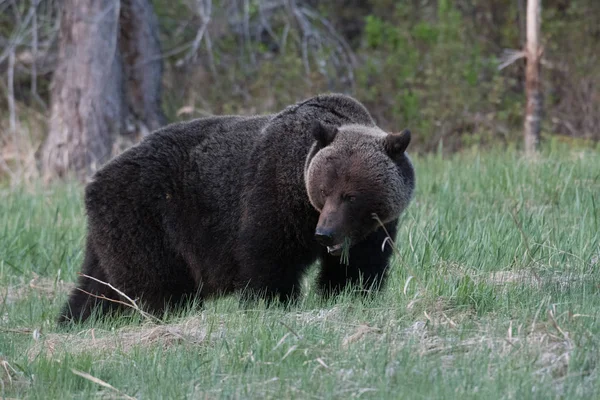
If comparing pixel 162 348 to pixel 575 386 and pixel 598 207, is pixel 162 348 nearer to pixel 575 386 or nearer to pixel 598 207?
pixel 575 386

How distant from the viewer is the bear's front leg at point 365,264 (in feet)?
18.5

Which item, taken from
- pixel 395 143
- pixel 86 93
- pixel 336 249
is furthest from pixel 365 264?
pixel 86 93

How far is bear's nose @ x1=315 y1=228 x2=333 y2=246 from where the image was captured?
16.8 feet

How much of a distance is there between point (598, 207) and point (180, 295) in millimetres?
3573

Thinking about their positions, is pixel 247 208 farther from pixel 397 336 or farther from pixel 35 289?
pixel 35 289

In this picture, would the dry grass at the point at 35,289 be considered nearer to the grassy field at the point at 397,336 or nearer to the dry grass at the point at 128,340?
the grassy field at the point at 397,336

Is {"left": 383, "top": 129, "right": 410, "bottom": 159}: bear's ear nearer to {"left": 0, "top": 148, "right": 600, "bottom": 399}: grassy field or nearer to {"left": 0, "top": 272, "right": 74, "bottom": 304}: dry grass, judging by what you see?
{"left": 0, "top": 148, "right": 600, "bottom": 399}: grassy field

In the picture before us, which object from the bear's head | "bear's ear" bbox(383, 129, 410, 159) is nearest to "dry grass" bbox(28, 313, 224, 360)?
the bear's head

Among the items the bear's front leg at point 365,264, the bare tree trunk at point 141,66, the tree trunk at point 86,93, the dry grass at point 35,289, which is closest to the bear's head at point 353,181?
the bear's front leg at point 365,264

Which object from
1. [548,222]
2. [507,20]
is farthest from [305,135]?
[507,20]

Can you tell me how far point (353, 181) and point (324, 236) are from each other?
426mm

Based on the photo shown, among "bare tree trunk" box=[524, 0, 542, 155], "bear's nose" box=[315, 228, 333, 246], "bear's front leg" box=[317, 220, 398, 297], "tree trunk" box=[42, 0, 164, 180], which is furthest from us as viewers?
"tree trunk" box=[42, 0, 164, 180]

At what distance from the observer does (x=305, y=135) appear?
229 inches

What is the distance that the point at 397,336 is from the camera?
179 inches
